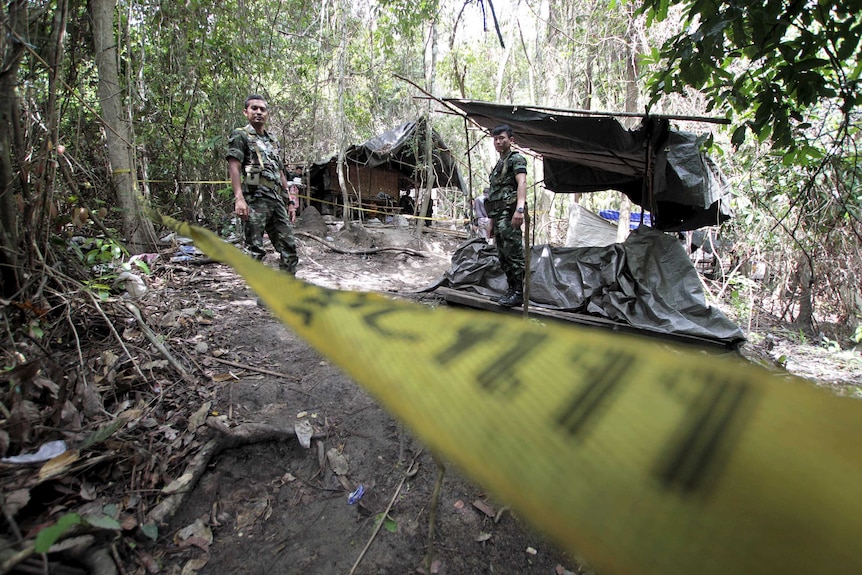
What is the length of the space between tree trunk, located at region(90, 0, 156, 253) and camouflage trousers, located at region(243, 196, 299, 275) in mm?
1303

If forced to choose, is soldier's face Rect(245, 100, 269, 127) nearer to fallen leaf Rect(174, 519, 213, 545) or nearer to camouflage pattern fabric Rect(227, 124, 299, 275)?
camouflage pattern fabric Rect(227, 124, 299, 275)

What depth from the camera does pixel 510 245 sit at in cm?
429

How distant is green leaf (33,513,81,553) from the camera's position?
3.69ft

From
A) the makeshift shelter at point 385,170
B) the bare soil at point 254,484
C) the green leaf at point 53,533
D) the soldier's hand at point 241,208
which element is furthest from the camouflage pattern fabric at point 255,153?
the makeshift shelter at point 385,170

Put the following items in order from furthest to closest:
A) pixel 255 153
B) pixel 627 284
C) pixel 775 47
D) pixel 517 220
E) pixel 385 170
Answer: pixel 385 170
pixel 627 284
pixel 517 220
pixel 255 153
pixel 775 47

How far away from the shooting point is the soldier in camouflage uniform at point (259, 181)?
3.78 meters

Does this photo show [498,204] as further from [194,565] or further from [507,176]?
[194,565]

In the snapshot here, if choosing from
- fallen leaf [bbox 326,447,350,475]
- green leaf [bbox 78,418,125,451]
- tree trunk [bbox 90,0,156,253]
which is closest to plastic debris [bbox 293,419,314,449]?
fallen leaf [bbox 326,447,350,475]

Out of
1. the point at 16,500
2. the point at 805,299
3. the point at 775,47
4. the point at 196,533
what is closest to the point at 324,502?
the point at 196,533

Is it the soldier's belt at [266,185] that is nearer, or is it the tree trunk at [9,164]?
the tree trunk at [9,164]

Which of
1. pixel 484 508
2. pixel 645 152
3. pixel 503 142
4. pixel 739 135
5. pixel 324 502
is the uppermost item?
pixel 503 142

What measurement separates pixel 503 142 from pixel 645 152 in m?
1.43

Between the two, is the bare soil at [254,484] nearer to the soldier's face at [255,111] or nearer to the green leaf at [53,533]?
the green leaf at [53,533]

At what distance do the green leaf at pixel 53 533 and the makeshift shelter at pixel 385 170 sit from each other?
838 centimetres
